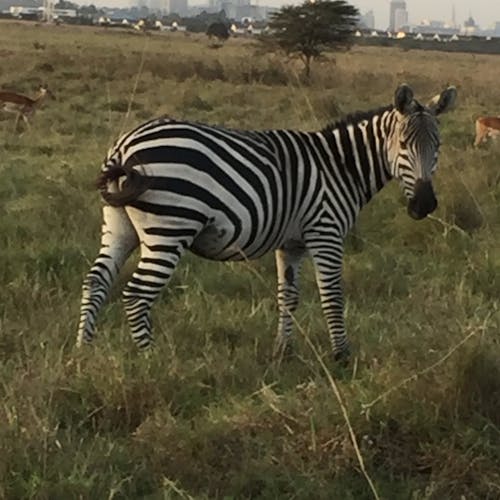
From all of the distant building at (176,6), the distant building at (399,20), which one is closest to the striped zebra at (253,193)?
the distant building at (399,20)

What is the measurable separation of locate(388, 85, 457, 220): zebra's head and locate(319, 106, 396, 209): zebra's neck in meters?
0.14

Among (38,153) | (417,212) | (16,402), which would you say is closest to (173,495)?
(16,402)

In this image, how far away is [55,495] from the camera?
3361mm

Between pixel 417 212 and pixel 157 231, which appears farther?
pixel 417 212

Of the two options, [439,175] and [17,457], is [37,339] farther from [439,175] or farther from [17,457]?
[439,175]

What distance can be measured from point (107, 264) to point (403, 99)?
1800 mm

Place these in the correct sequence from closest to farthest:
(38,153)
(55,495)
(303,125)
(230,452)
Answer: (55,495), (230,452), (38,153), (303,125)

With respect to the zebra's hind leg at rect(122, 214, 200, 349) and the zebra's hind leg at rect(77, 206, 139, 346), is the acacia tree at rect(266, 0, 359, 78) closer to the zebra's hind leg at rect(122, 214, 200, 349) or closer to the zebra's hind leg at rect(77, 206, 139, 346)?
the zebra's hind leg at rect(77, 206, 139, 346)

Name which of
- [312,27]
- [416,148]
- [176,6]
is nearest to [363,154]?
[416,148]

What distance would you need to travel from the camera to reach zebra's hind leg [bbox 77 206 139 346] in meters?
5.06

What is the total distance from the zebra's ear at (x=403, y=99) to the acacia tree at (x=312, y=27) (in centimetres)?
2445

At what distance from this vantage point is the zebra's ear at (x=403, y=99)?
5184 millimetres

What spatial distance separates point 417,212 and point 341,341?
2.63 ft

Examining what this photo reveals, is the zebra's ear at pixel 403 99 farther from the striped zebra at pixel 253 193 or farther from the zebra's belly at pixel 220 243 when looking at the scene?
the zebra's belly at pixel 220 243
